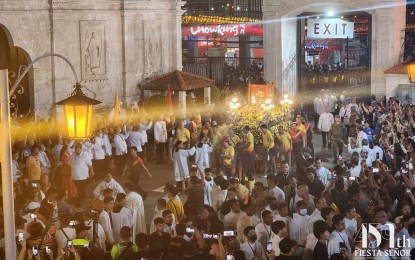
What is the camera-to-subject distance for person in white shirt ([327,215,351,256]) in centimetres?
1041

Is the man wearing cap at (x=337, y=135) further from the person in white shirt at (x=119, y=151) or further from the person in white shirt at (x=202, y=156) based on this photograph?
the person in white shirt at (x=119, y=151)

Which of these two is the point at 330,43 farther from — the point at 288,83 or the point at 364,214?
the point at 364,214

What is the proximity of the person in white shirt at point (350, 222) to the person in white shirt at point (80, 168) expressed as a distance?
24.2 feet

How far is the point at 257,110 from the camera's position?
20719 mm

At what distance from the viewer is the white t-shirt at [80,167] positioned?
1686cm

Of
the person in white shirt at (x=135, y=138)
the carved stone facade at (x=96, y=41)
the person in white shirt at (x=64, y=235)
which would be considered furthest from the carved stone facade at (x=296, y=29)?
the person in white shirt at (x=64, y=235)

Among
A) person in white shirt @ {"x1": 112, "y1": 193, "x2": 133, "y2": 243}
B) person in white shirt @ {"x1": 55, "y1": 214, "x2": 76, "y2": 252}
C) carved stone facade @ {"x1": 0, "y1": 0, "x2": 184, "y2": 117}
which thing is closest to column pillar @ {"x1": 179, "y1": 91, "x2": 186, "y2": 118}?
carved stone facade @ {"x1": 0, "y1": 0, "x2": 184, "y2": 117}

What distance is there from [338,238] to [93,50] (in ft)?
51.6

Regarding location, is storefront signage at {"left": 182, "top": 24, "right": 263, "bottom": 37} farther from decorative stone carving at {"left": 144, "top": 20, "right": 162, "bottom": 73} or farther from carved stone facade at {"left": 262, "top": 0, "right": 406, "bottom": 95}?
decorative stone carving at {"left": 144, "top": 20, "right": 162, "bottom": 73}

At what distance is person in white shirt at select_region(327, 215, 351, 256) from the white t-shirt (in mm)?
7588

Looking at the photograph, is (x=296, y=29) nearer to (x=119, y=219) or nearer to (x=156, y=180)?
(x=156, y=180)

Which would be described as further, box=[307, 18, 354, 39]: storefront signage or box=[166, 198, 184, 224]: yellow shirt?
box=[307, 18, 354, 39]: storefront signage

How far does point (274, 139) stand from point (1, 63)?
43.5 ft

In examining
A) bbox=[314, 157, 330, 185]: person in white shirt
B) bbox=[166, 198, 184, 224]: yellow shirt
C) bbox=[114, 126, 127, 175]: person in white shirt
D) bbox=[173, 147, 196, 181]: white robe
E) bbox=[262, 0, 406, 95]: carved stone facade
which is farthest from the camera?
bbox=[262, 0, 406, 95]: carved stone facade
